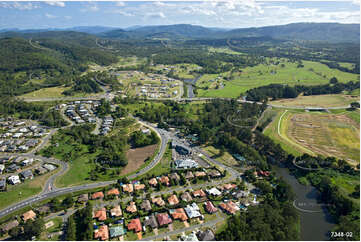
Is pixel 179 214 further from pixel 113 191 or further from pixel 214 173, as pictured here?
pixel 214 173

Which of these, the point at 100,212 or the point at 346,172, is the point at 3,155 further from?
the point at 346,172

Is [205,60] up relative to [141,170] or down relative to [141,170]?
up

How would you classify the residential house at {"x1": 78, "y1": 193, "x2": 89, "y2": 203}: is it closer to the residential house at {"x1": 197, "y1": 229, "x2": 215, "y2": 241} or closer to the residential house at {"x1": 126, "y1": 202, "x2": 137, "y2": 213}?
the residential house at {"x1": 126, "y1": 202, "x2": 137, "y2": 213}

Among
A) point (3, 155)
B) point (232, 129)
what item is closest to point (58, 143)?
point (3, 155)

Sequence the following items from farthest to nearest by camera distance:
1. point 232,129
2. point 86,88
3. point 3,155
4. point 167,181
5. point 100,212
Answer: point 86,88, point 232,129, point 3,155, point 167,181, point 100,212

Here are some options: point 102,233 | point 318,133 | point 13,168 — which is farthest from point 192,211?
point 318,133

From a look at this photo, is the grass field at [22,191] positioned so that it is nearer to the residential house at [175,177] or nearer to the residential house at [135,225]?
the residential house at [135,225]
